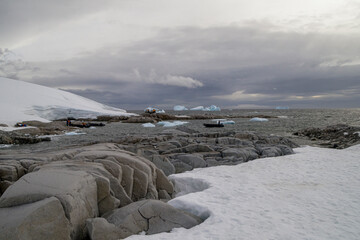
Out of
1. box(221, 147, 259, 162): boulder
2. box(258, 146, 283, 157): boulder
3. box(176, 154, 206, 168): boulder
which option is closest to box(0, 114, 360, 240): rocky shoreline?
box(176, 154, 206, 168): boulder

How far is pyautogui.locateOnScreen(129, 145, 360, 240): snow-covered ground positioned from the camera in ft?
14.6

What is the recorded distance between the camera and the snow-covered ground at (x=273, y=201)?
4449 mm

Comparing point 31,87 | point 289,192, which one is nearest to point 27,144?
point 289,192

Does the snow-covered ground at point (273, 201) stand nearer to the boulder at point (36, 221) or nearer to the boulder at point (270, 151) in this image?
the boulder at point (36, 221)

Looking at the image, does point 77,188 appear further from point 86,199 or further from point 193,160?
point 193,160

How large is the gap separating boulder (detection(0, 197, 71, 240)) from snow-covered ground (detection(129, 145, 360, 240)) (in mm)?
1500

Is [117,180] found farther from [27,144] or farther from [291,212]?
[27,144]

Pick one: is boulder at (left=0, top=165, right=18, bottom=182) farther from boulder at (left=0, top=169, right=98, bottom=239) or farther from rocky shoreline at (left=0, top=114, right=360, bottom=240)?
boulder at (left=0, top=169, right=98, bottom=239)

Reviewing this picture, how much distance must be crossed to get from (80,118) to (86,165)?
55611mm

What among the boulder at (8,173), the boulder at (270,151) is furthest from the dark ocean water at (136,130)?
the boulder at (270,151)

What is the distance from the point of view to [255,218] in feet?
16.2

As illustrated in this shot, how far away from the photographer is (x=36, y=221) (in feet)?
12.3

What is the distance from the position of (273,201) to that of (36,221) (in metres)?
4.82

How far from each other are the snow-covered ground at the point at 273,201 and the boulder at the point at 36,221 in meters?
1.50
